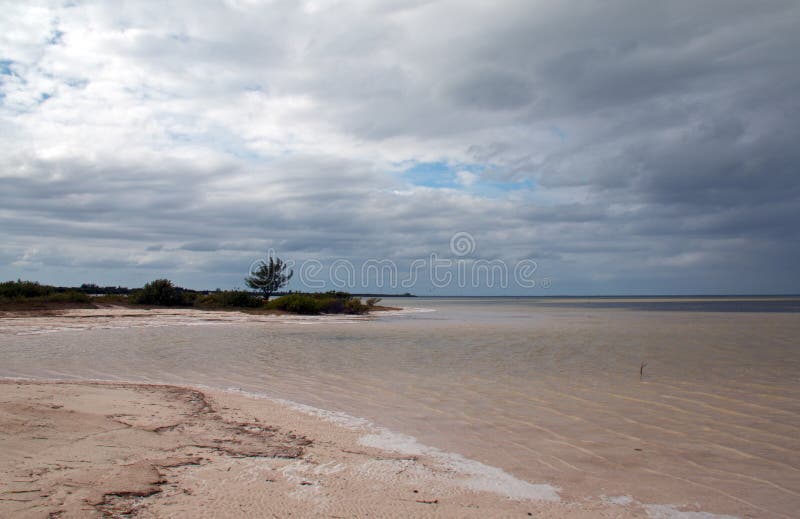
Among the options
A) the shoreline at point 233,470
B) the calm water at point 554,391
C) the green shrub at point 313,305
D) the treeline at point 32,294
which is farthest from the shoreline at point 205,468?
the green shrub at point 313,305

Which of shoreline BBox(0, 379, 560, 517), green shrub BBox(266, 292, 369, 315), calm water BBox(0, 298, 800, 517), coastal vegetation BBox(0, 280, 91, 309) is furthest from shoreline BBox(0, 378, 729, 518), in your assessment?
green shrub BBox(266, 292, 369, 315)

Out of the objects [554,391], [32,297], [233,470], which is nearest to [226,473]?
[233,470]

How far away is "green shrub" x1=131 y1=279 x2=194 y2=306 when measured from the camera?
4140 centimetres

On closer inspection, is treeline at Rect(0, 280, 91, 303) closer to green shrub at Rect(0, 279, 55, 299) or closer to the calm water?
green shrub at Rect(0, 279, 55, 299)

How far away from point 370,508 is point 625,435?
419 cm


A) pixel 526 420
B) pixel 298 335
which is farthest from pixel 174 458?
pixel 298 335

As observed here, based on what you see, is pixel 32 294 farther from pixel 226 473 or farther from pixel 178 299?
pixel 226 473

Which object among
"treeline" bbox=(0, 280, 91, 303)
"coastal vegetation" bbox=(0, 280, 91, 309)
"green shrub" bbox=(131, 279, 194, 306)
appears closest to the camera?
"coastal vegetation" bbox=(0, 280, 91, 309)

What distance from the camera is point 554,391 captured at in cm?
1031

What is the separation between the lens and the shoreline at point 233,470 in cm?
434

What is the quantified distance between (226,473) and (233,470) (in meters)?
0.11

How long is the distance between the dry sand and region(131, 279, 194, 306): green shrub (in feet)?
119

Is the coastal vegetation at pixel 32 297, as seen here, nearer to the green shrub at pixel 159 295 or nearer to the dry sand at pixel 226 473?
the green shrub at pixel 159 295

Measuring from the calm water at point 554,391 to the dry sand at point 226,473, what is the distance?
2.13 ft
